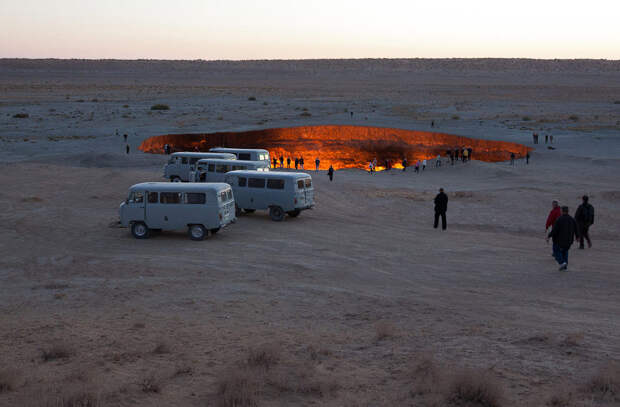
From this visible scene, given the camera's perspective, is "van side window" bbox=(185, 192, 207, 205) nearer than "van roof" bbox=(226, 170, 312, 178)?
Yes

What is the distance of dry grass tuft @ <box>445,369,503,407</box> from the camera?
7.46 meters

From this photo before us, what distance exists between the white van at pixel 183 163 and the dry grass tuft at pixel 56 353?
2406 centimetres

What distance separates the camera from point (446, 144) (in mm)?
55281

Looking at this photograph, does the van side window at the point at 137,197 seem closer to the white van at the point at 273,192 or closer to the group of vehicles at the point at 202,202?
the group of vehicles at the point at 202,202

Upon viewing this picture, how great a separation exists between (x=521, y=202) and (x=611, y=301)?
16.7 m

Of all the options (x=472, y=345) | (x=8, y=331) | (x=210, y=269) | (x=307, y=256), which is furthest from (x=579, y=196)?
(x=8, y=331)

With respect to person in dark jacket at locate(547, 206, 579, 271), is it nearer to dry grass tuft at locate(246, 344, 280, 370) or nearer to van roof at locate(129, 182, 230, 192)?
dry grass tuft at locate(246, 344, 280, 370)

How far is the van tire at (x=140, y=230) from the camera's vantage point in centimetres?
2053

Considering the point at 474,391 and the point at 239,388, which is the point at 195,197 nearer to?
the point at 239,388

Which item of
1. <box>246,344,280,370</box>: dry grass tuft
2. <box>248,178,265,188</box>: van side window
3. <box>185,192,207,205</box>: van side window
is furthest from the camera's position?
<box>248,178,265,188</box>: van side window

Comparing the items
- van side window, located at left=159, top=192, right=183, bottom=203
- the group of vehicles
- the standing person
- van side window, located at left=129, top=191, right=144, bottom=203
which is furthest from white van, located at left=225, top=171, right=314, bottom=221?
the standing person

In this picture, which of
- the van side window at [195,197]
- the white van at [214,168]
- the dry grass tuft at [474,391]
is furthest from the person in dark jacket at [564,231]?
the white van at [214,168]

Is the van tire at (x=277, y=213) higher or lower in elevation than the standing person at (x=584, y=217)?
lower

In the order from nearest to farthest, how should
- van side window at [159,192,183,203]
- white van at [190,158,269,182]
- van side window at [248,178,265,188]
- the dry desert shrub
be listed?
1. the dry desert shrub
2. van side window at [159,192,183,203]
3. van side window at [248,178,265,188]
4. white van at [190,158,269,182]
